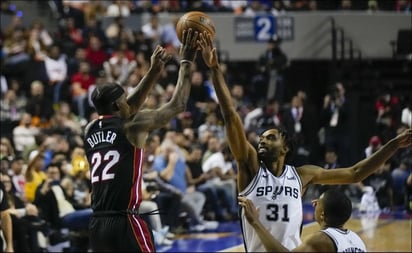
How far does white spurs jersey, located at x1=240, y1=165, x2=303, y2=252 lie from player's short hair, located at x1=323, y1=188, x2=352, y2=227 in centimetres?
43

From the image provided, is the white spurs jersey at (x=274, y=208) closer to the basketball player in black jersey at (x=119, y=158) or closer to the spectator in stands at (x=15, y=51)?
the basketball player in black jersey at (x=119, y=158)

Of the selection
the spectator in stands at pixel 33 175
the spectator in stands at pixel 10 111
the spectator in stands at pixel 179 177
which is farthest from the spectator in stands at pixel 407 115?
the spectator in stands at pixel 10 111

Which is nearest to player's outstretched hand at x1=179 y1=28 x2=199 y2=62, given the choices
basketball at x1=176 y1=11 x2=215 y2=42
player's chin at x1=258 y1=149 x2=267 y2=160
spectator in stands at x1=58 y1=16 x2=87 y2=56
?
basketball at x1=176 y1=11 x2=215 y2=42

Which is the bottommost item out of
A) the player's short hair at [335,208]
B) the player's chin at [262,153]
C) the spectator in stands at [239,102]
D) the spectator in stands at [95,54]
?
the spectator in stands at [239,102]

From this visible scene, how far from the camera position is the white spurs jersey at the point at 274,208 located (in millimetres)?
6371

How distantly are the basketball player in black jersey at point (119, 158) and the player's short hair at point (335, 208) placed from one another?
138 centimetres

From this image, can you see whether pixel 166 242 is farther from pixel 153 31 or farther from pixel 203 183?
pixel 153 31

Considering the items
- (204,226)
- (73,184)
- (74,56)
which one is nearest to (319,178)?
(73,184)

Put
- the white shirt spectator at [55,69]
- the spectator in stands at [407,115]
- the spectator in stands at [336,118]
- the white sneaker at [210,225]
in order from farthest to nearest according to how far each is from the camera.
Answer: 1. the white shirt spectator at [55,69]
2. the spectator in stands at [336,118]
3. the spectator in stands at [407,115]
4. the white sneaker at [210,225]

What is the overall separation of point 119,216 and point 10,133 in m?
9.68

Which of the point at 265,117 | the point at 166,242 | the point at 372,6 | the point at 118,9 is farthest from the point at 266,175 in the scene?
the point at 372,6

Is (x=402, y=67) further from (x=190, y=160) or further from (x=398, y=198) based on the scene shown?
(x=190, y=160)

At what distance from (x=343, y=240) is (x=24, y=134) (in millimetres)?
10580

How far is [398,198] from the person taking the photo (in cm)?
1555
